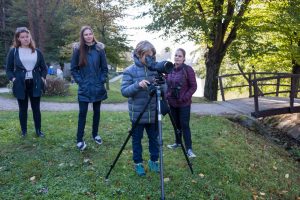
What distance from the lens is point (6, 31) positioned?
3052cm

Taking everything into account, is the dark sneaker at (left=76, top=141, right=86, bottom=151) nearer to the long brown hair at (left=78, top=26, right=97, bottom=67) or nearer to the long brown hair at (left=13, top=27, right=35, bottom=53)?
the long brown hair at (left=78, top=26, right=97, bottom=67)

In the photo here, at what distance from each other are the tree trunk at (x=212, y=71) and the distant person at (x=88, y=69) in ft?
33.4

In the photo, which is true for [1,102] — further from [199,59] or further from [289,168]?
[199,59]

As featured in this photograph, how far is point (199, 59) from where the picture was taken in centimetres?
2355

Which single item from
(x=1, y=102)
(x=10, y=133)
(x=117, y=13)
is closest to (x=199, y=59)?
(x=117, y=13)

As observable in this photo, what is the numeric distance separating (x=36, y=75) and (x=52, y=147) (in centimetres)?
134

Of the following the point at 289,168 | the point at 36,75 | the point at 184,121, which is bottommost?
the point at 289,168

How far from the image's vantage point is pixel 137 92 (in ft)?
14.5

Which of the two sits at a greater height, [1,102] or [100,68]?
[100,68]

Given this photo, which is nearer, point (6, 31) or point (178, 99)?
point (178, 99)

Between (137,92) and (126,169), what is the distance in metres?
1.42

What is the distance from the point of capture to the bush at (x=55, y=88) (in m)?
14.2

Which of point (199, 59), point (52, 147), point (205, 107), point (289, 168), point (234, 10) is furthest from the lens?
point (199, 59)

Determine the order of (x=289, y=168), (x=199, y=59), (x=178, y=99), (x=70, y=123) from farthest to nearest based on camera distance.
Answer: (x=199, y=59) < (x=70, y=123) < (x=289, y=168) < (x=178, y=99)
